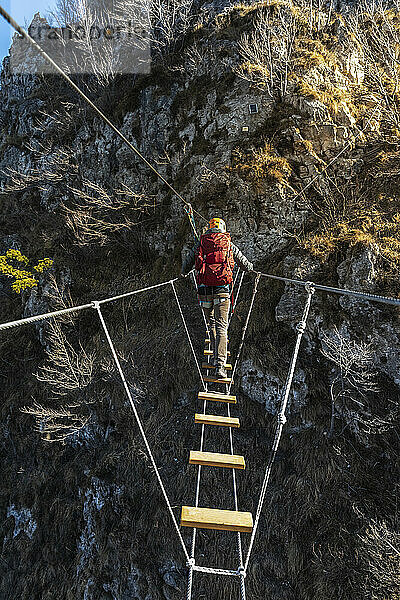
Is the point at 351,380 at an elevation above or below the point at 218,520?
below

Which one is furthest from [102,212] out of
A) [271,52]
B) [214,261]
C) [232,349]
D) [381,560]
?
[381,560]

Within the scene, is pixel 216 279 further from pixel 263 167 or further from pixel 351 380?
pixel 263 167

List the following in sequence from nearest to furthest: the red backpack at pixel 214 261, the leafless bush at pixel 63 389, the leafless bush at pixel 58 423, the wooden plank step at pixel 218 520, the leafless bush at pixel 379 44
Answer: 1. the wooden plank step at pixel 218 520
2. the red backpack at pixel 214 261
3. the leafless bush at pixel 379 44
4. the leafless bush at pixel 58 423
5. the leafless bush at pixel 63 389

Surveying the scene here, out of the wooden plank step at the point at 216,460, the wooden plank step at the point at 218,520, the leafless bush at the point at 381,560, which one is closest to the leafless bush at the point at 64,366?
the wooden plank step at the point at 216,460

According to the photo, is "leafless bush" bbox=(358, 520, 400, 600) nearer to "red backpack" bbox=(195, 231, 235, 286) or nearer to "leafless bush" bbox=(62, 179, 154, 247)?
Answer: "red backpack" bbox=(195, 231, 235, 286)

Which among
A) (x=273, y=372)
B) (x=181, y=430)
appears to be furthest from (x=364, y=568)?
(x=181, y=430)

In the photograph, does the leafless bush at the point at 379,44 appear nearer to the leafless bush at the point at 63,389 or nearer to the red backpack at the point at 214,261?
the red backpack at the point at 214,261

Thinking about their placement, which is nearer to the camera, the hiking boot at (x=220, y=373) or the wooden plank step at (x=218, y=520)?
the wooden plank step at (x=218, y=520)
